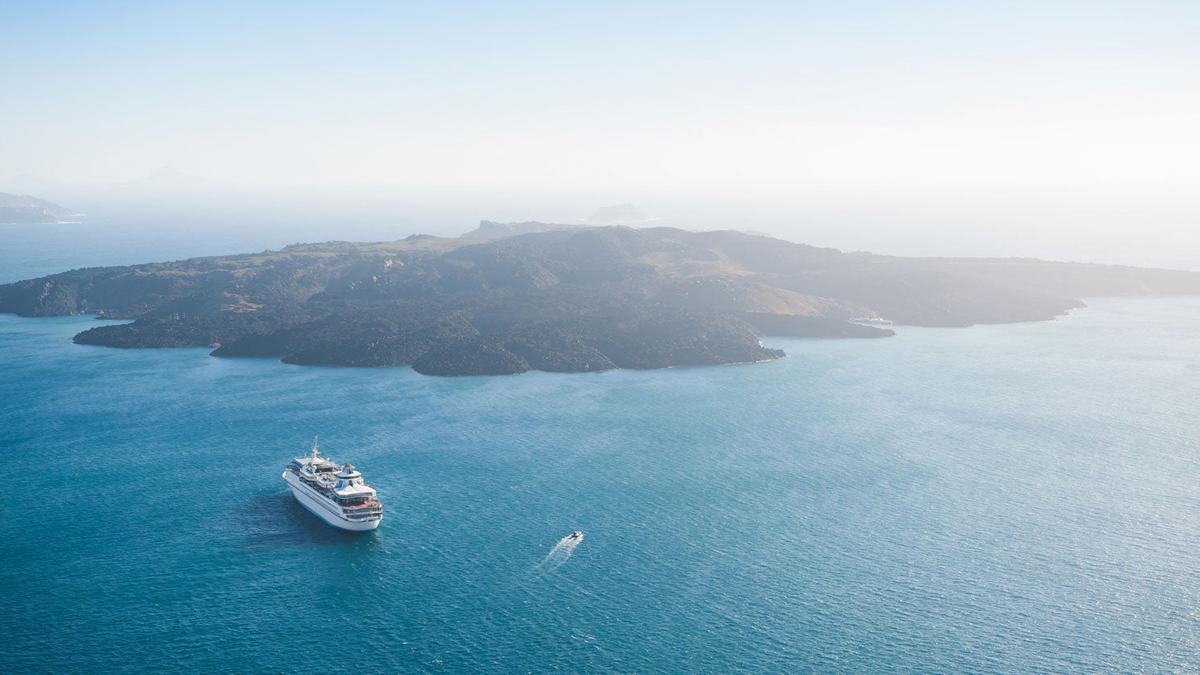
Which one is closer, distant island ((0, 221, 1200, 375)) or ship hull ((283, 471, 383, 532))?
ship hull ((283, 471, 383, 532))

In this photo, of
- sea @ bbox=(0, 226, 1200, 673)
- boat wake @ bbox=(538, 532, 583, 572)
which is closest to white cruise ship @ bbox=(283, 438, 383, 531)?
sea @ bbox=(0, 226, 1200, 673)

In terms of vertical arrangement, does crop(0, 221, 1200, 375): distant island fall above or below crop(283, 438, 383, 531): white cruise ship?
above

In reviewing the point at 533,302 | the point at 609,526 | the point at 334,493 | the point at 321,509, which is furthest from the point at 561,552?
the point at 533,302

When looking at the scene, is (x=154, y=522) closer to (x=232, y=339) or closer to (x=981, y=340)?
(x=232, y=339)

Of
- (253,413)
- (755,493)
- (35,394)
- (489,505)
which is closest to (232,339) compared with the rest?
(35,394)

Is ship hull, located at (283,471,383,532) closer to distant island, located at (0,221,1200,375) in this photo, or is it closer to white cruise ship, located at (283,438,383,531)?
white cruise ship, located at (283,438,383,531)
